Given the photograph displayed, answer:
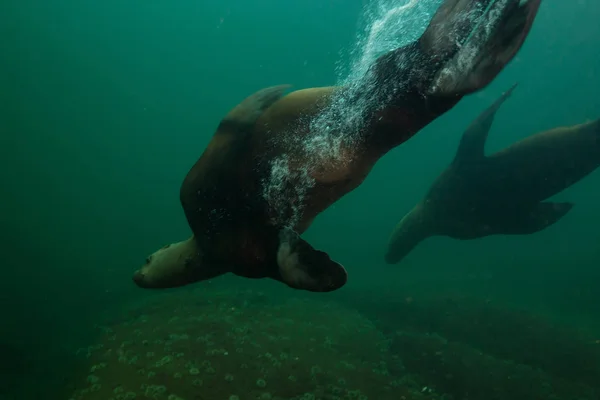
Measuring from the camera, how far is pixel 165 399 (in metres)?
4.77

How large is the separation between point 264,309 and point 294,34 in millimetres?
53901

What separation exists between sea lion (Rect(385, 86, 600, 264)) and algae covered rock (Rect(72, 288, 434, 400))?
3.70 meters

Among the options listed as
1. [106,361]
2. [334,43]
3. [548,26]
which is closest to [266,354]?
[106,361]

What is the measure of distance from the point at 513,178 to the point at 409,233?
9.22 ft

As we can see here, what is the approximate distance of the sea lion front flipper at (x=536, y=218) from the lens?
7.40 metres

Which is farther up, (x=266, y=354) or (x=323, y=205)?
(x=323, y=205)

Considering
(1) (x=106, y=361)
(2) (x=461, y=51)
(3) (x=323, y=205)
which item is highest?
(2) (x=461, y=51)

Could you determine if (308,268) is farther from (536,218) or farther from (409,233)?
(409,233)

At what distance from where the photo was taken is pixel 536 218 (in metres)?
7.49

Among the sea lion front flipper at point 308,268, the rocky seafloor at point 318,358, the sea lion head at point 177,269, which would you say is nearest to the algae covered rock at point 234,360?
the rocky seafloor at point 318,358

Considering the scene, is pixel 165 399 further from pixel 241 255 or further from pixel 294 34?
pixel 294 34

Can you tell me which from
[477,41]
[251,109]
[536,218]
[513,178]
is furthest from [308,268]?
[536,218]

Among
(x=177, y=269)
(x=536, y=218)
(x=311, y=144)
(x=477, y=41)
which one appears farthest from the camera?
(x=536, y=218)

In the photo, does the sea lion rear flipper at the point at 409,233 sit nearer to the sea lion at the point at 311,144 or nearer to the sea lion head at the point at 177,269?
the sea lion at the point at 311,144
